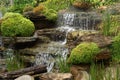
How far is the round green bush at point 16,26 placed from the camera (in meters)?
11.8

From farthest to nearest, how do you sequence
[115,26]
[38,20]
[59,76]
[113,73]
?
[38,20] → [115,26] → [59,76] → [113,73]

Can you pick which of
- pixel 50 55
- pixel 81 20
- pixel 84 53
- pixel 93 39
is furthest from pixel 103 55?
pixel 81 20

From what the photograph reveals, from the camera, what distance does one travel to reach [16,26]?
1188 centimetres

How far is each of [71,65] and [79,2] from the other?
638cm

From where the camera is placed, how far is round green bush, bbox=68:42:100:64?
872 cm

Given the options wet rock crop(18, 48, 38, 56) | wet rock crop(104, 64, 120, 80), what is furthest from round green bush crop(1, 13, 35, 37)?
wet rock crop(104, 64, 120, 80)

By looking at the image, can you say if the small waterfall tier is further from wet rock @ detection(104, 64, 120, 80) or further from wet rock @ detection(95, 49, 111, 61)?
wet rock @ detection(104, 64, 120, 80)

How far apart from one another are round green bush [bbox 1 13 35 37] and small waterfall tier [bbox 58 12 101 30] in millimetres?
1594

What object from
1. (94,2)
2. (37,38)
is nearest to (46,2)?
(94,2)

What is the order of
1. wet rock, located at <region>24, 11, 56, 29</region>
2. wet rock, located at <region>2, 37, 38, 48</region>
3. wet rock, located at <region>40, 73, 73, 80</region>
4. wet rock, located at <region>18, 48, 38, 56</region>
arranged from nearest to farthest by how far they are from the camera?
1. wet rock, located at <region>40, 73, 73, 80</region>
2. wet rock, located at <region>18, 48, 38, 56</region>
3. wet rock, located at <region>2, 37, 38, 48</region>
4. wet rock, located at <region>24, 11, 56, 29</region>

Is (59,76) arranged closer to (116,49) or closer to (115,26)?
(116,49)

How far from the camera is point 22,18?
39.9 feet

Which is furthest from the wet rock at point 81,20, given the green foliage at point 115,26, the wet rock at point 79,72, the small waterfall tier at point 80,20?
the wet rock at point 79,72

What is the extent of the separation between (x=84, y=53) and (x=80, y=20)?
397 cm
